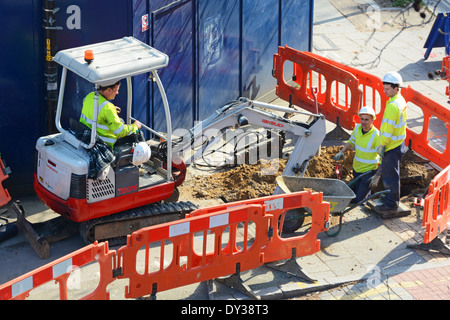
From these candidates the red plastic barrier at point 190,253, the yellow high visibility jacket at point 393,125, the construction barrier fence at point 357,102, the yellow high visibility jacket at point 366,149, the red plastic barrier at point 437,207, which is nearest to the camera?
the red plastic barrier at point 190,253

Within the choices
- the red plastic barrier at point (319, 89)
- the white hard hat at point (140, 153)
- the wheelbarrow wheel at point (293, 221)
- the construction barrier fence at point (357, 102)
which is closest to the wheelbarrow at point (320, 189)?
the wheelbarrow wheel at point (293, 221)

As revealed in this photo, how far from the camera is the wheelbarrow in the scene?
10266 millimetres

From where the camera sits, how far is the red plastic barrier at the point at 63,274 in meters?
7.15

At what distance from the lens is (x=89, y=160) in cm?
932

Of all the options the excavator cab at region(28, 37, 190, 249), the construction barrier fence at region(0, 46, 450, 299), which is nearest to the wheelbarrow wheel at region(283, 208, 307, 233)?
the construction barrier fence at region(0, 46, 450, 299)

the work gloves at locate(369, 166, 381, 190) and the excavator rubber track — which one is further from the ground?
the work gloves at locate(369, 166, 381, 190)

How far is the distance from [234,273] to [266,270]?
24.1 inches

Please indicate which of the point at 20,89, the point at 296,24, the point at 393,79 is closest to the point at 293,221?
the point at 393,79

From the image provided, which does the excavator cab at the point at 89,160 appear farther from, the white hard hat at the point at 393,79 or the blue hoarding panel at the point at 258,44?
the blue hoarding panel at the point at 258,44

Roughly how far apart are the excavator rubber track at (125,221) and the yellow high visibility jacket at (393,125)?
2.98 metres

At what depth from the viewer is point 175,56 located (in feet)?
41.5

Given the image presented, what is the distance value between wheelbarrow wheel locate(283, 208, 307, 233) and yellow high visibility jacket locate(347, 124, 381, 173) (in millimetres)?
1353

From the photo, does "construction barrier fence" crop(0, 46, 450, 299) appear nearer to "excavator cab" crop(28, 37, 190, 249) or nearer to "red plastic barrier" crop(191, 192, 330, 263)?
"red plastic barrier" crop(191, 192, 330, 263)

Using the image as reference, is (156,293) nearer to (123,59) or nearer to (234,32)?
(123,59)
